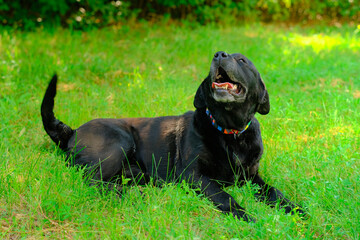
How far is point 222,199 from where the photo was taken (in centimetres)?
296

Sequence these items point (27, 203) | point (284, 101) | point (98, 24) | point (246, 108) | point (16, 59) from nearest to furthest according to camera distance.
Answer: point (27, 203) < point (246, 108) < point (284, 101) < point (16, 59) < point (98, 24)

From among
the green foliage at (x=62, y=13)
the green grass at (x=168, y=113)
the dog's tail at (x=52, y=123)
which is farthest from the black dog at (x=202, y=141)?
the green foliage at (x=62, y=13)

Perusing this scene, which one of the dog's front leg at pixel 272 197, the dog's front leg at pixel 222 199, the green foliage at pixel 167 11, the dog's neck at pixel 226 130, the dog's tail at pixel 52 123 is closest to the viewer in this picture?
the dog's front leg at pixel 222 199

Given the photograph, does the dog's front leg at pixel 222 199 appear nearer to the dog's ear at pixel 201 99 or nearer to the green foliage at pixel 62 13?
the dog's ear at pixel 201 99

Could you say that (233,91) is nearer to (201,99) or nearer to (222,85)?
(222,85)

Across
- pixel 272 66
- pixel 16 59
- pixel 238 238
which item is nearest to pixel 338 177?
pixel 238 238

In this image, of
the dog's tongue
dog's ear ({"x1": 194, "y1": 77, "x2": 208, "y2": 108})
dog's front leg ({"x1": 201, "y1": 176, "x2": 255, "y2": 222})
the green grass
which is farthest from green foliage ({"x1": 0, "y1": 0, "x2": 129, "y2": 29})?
dog's front leg ({"x1": 201, "y1": 176, "x2": 255, "y2": 222})

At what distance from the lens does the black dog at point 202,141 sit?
3.10 meters

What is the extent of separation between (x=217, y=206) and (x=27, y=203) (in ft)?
4.43

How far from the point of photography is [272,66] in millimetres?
6609

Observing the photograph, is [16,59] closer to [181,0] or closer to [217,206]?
[181,0]

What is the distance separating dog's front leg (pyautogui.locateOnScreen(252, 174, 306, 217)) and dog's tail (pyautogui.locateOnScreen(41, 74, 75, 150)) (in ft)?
5.64

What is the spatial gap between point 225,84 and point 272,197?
981 mm

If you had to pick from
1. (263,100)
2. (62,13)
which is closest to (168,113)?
(263,100)
